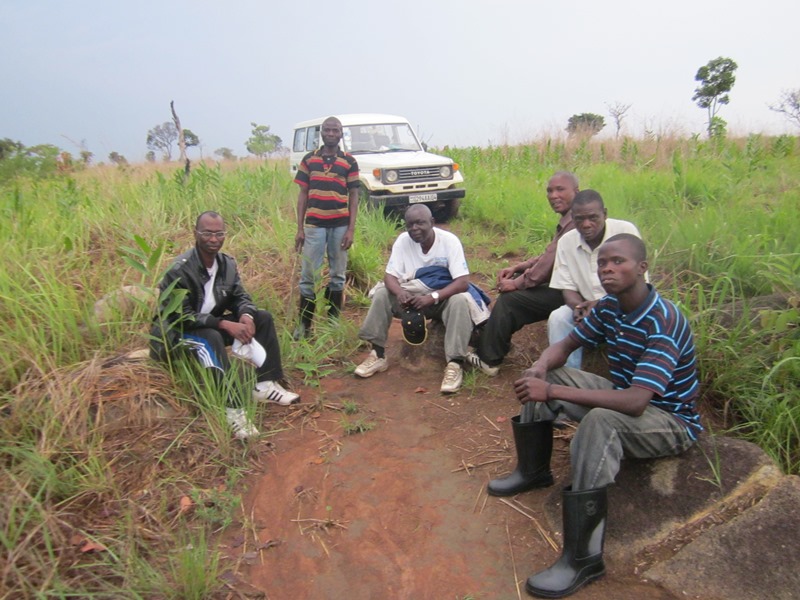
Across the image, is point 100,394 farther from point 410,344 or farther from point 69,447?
point 410,344

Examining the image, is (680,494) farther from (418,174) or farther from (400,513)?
(418,174)

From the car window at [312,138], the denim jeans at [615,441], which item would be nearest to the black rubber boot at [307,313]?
the denim jeans at [615,441]

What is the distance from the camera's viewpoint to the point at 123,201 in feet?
21.0

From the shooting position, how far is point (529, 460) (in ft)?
9.08

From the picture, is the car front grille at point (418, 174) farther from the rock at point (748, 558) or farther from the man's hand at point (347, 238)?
the rock at point (748, 558)

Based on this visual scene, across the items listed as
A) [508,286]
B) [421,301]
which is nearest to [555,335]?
[508,286]

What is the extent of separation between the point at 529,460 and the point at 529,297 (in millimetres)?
1323

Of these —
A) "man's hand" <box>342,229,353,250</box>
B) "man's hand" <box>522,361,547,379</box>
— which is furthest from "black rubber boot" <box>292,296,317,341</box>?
"man's hand" <box>522,361,547,379</box>

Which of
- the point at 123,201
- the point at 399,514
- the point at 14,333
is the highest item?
the point at 123,201

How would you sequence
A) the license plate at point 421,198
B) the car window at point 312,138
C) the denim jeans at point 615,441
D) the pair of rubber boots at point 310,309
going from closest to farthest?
1. the denim jeans at point 615,441
2. the pair of rubber boots at point 310,309
3. the license plate at point 421,198
4. the car window at point 312,138

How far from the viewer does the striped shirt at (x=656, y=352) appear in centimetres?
225

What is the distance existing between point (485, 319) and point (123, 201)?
4586 mm

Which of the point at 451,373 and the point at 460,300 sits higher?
the point at 460,300

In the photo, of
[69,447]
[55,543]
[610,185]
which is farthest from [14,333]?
[610,185]
